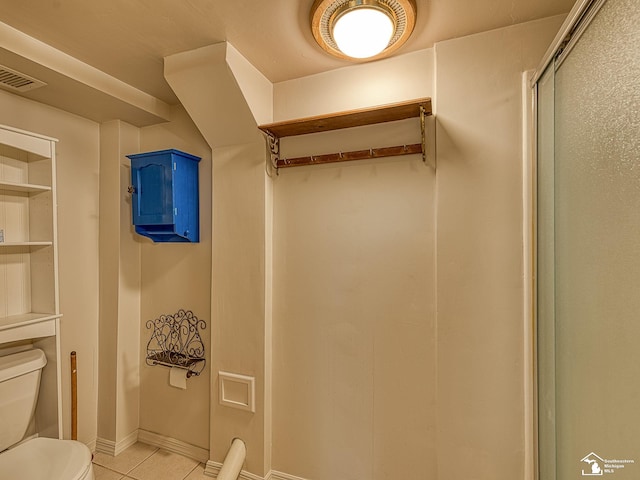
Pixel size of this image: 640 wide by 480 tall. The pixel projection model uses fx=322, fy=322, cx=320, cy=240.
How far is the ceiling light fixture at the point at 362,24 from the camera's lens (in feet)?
3.93

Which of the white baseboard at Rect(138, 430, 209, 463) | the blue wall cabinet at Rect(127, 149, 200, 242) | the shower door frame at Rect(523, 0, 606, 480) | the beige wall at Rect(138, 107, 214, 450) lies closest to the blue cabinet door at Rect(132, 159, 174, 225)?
the blue wall cabinet at Rect(127, 149, 200, 242)

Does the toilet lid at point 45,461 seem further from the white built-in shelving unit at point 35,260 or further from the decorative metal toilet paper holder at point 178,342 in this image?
the decorative metal toilet paper holder at point 178,342

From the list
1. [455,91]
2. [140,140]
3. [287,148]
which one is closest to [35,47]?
[140,140]

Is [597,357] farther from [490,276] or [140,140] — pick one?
[140,140]

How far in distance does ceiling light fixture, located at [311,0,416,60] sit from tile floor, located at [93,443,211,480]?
93.5 inches

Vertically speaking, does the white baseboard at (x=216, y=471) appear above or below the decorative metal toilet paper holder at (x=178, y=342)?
below

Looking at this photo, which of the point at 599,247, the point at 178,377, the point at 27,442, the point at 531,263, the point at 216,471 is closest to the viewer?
the point at 599,247

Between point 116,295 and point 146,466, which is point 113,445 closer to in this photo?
point 146,466

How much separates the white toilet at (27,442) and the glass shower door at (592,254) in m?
1.87

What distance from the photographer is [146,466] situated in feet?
6.39

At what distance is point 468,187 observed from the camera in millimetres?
1455

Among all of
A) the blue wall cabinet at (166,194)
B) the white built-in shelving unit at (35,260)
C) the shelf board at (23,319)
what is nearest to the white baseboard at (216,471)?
the white built-in shelving unit at (35,260)

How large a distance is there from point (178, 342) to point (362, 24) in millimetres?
2031

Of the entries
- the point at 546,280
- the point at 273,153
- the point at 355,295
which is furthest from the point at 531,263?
the point at 273,153
